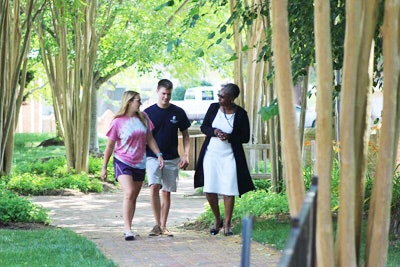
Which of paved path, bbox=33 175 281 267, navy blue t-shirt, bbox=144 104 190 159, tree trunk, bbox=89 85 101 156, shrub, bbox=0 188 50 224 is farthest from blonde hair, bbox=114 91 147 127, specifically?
tree trunk, bbox=89 85 101 156

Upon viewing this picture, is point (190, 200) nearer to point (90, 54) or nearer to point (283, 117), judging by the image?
point (90, 54)

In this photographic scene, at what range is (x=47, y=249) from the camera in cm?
958

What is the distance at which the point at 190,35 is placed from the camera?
28.5 m

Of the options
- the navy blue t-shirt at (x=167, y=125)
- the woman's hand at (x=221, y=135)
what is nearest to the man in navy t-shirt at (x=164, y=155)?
the navy blue t-shirt at (x=167, y=125)

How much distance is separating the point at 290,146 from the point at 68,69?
16150 millimetres

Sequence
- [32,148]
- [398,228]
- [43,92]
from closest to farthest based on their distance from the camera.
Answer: [398,228]
[32,148]
[43,92]

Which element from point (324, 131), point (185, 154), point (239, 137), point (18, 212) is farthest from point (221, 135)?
point (324, 131)

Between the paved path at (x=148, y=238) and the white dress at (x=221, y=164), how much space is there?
23.0 inches

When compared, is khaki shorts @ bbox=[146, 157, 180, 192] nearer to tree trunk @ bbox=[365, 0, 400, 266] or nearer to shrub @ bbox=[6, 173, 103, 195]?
tree trunk @ bbox=[365, 0, 400, 266]

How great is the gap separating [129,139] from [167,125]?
2.20 feet

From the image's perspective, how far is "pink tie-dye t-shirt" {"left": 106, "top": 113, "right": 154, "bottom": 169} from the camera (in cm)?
1115

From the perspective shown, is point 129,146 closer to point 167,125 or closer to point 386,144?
point 167,125

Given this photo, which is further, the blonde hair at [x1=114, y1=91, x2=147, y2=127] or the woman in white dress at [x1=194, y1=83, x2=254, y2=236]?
the woman in white dress at [x1=194, y1=83, x2=254, y2=236]

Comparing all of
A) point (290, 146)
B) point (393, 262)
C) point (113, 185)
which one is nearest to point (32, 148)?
point (113, 185)
